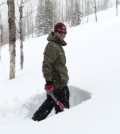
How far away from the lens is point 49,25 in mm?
54906

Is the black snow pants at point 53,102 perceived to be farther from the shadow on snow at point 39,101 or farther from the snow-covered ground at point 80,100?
the shadow on snow at point 39,101

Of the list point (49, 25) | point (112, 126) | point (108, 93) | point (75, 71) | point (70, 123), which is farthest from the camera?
point (49, 25)

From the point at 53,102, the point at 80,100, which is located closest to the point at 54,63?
the point at 53,102

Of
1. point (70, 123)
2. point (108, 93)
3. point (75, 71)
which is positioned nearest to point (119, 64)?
point (75, 71)

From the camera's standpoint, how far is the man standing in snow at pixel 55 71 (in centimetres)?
600

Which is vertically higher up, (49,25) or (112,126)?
(112,126)

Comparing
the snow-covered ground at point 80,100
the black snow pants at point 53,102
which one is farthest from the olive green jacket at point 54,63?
the snow-covered ground at point 80,100

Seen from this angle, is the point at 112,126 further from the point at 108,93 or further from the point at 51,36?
the point at 51,36

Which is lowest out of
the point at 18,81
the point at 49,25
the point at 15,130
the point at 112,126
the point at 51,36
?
the point at 49,25

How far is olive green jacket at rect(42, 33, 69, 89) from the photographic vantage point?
5.99 metres

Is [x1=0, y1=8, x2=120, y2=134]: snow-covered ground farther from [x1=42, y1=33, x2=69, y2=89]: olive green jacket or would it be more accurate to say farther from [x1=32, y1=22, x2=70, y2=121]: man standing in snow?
[x1=42, y1=33, x2=69, y2=89]: olive green jacket

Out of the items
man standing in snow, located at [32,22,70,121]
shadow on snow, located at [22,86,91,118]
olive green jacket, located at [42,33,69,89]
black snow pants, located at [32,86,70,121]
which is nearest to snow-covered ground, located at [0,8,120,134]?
shadow on snow, located at [22,86,91,118]

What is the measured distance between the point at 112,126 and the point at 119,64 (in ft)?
14.0

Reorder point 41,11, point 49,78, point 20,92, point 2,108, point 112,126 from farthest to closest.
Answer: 1. point 41,11
2. point 20,92
3. point 2,108
4. point 49,78
5. point 112,126
